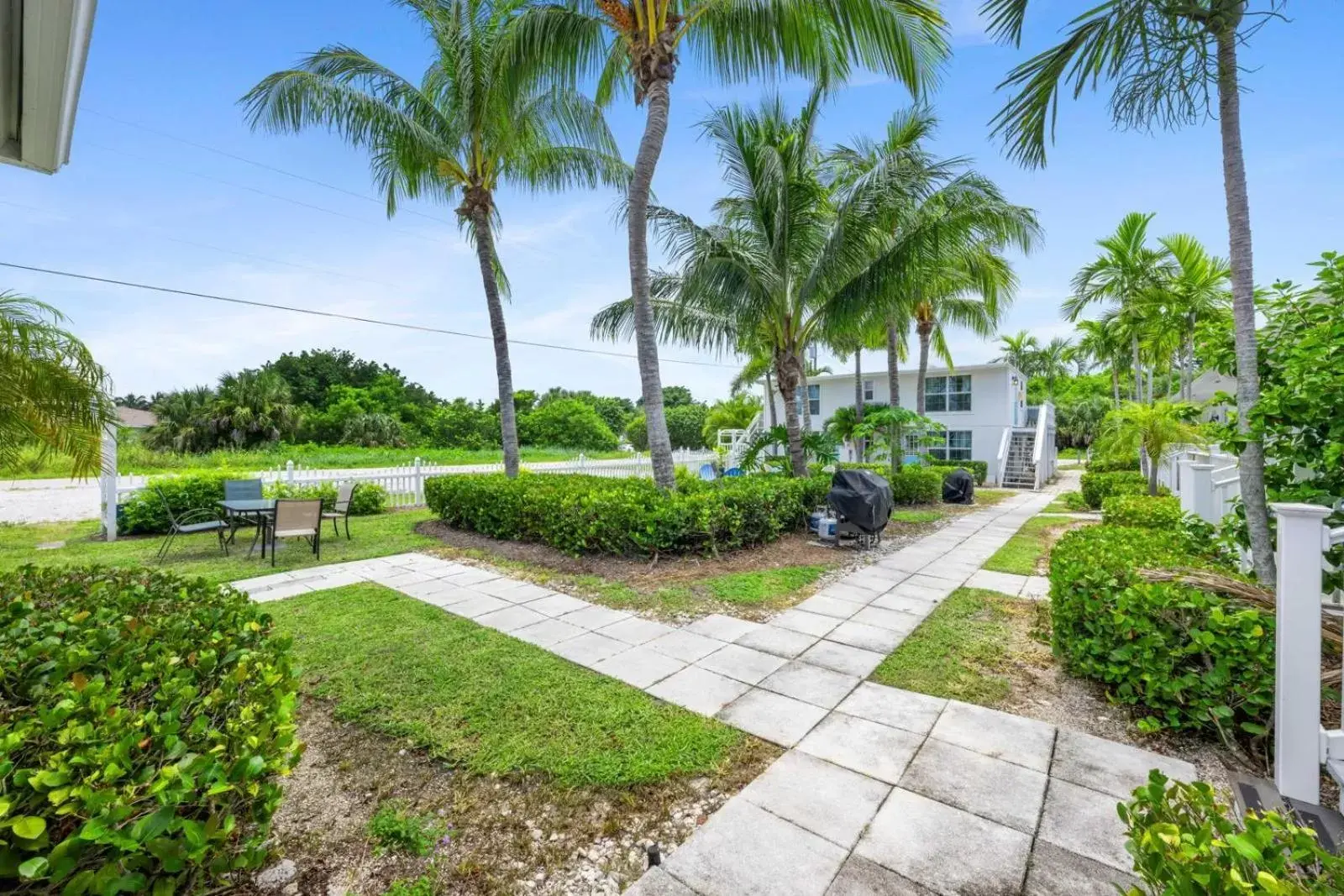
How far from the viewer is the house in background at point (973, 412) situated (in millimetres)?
18750

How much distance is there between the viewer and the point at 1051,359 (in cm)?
3688

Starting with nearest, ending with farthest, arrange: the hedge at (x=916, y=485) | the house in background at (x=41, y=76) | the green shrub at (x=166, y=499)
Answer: the house in background at (x=41, y=76), the green shrub at (x=166, y=499), the hedge at (x=916, y=485)

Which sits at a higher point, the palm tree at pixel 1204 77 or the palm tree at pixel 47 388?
the palm tree at pixel 1204 77

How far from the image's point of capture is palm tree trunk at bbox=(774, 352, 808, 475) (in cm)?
889

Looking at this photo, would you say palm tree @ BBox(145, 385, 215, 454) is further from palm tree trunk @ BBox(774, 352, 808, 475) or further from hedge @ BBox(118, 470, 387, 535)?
palm tree trunk @ BBox(774, 352, 808, 475)

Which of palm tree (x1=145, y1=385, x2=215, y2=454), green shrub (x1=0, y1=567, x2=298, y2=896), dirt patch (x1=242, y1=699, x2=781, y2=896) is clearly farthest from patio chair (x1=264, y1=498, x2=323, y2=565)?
palm tree (x1=145, y1=385, x2=215, y2=454)

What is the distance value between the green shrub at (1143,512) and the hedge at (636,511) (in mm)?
3622

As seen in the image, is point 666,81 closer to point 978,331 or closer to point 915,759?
point 915,759

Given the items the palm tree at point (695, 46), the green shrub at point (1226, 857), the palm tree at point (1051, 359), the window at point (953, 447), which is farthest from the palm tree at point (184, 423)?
the palm tree at point (1051, 359)

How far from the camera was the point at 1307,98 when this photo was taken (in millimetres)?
2969

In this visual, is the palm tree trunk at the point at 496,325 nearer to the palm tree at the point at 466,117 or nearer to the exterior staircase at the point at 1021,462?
the palm tree at the point at 466,117

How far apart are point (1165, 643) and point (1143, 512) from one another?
4.89m

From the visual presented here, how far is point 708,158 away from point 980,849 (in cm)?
931

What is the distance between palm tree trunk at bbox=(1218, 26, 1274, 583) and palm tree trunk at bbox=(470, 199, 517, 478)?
27.1ft
